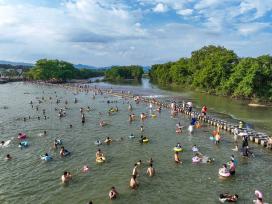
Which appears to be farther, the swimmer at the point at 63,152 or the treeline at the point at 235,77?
the treeline at the point at 235,77

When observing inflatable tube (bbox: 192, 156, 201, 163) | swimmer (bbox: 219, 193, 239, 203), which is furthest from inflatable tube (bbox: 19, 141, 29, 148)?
swimmer (bbox: 219, 193, 239, 203)

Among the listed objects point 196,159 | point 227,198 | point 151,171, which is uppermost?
point 196,159

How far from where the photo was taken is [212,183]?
3109 centimetres

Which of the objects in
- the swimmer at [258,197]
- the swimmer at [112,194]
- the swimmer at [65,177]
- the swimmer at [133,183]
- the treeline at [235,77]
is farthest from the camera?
the treeline at [235,77]

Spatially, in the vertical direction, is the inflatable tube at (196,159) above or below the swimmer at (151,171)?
above

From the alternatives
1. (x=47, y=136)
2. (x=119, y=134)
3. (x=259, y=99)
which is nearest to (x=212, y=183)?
(x=119, y=134)

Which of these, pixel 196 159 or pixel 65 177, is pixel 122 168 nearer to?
pixel 65 177

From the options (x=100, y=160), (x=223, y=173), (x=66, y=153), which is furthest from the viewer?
(x=66, y=153)

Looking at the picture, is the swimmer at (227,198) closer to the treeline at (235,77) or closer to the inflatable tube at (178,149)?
the inflatable tube at (178,149)

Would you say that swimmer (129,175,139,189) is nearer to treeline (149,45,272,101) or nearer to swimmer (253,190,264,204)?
swimmer (253,190,264,204)

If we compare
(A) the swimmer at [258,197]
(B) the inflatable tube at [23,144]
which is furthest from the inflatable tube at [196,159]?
(B) the inflatable tube at [23,144]

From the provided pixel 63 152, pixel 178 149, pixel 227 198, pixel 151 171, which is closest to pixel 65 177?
pixel 63 152

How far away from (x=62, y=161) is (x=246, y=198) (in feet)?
65.6

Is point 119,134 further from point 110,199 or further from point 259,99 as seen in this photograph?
point 259,99
